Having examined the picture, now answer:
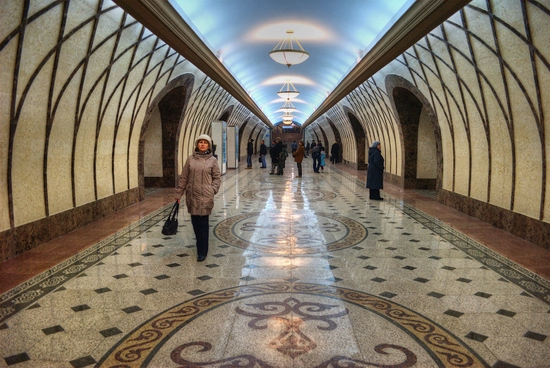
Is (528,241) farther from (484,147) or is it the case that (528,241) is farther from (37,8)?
(37,8)

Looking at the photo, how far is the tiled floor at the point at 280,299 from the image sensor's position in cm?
331

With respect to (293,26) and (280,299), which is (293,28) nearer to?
(293,26)

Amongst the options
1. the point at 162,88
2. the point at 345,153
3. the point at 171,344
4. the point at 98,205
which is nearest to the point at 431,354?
the point at 171,344

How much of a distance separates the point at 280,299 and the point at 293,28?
837 centimetres

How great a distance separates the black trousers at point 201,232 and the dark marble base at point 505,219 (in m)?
5.08

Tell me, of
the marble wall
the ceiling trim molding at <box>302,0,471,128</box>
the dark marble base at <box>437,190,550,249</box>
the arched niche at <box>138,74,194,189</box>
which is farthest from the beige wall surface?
the arched niche at <box>138,74,194,189</box>

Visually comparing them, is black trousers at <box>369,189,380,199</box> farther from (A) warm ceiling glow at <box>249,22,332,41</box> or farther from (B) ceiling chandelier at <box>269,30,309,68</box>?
(A) warm ceiling glow at <box>249,22,332,41</box>

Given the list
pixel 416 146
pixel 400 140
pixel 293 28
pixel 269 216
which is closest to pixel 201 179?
pixel 269 216

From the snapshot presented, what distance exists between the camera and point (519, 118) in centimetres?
712

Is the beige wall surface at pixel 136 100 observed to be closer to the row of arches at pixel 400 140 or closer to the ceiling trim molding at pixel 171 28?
the ceiling trim molding at pixel 171 28

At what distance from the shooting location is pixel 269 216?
9.20 m

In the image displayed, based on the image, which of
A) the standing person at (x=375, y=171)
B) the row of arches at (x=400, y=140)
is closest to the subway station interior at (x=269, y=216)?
the standing person at (x=375, y=171)

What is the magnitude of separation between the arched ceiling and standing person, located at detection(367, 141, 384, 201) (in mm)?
1944

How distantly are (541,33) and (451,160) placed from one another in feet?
17.8
